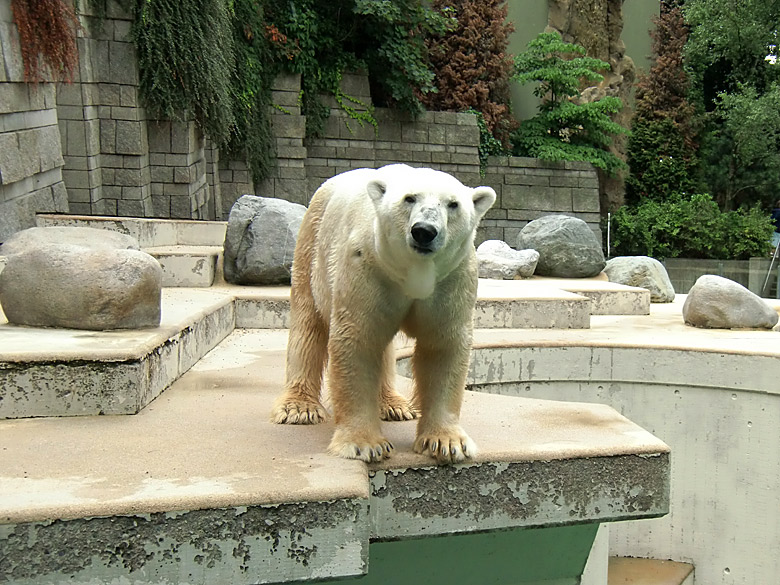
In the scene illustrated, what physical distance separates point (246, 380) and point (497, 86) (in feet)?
35.9

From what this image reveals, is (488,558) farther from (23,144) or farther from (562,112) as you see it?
(562,112)

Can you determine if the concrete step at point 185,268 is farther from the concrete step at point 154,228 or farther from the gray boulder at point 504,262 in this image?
the gray boulder at point 504,262

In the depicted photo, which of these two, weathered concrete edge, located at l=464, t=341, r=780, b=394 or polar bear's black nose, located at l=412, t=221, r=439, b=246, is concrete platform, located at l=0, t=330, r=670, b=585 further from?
weathered concrete edge, located at l=464, t=341, r=780, b=394

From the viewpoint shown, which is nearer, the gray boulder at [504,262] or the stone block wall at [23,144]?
the stone block wall at [23,144]

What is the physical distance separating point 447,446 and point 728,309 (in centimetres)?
419

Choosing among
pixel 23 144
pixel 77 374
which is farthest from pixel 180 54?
pixel 77 374

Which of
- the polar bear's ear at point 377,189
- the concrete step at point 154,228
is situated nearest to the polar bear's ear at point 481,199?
the polar bear's ear at point 377,189

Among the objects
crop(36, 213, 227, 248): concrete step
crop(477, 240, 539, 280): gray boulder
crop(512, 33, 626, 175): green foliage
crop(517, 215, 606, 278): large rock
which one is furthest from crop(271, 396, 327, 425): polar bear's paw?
crop(512, 33, 626, 175): green foliage

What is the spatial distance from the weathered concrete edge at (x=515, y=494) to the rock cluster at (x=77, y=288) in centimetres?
139

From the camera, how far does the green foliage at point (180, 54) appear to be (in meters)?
7.17

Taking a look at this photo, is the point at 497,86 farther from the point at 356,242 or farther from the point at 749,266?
the point at 356,242

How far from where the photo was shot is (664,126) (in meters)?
14.9

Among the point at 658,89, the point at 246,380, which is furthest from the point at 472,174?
the point at 246,380

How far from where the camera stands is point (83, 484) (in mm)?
1962
